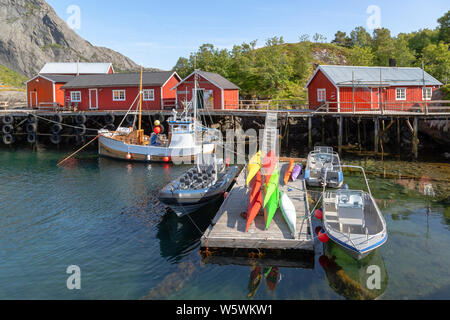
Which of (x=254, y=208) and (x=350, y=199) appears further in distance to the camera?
(x=350, y=199)

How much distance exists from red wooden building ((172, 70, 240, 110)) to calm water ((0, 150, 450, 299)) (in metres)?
16.8

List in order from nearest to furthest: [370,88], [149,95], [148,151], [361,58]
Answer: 1. [148,151]
2. [370,88]
3. [149,95]
4. [361,58]

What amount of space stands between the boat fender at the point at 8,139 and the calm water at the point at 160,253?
20.5 metres

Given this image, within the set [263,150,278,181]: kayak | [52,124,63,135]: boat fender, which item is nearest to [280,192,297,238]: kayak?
[263,150,278,181]: kayak

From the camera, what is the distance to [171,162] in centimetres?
2934

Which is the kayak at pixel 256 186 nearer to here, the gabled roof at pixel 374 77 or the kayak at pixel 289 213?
the kayak at pixel 289 213

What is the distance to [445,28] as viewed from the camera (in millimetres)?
54312

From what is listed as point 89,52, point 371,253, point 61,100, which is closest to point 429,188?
point 371,253

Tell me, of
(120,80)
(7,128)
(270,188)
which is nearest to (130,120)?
(120,80)

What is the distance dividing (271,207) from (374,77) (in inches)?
942

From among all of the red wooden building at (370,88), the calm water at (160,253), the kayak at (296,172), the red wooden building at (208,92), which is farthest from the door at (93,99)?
the kayak at (296,172)

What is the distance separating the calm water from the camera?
34.9 feet

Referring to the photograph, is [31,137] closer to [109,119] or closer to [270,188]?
[109,119]
